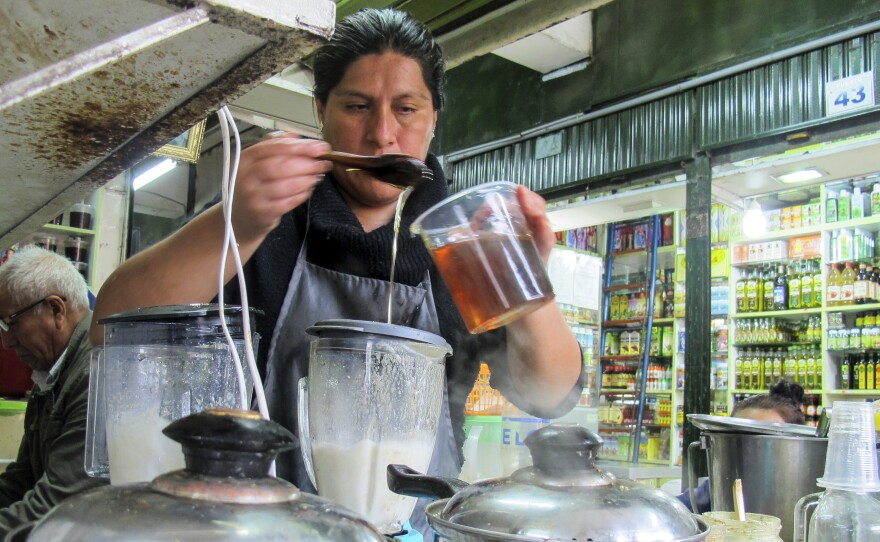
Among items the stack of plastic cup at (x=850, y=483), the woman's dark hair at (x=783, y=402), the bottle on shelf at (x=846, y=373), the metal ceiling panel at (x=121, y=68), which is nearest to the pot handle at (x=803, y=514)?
the stack of plastic cup at (x=850, y=483)

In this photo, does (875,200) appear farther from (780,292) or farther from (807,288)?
(780,292)

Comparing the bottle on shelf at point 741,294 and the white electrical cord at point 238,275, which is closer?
the white electrical cord at point 238,275

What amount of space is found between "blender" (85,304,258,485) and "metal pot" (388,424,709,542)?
0.30 meters

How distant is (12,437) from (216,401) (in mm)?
3685

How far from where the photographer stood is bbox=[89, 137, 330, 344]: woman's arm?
0.93m

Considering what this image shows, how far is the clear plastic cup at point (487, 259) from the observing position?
3.12 ft

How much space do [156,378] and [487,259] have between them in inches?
17.3

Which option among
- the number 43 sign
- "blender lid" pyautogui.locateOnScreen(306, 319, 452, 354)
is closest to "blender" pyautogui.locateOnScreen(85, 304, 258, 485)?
"blender lid" pyautogui.locateOnScreen(306, 319, 452, 354)

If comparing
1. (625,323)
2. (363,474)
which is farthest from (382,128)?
(625,323)

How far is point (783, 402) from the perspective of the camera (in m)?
2.97

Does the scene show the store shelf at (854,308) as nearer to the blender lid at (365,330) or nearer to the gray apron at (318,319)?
the gray apron at (318,319)

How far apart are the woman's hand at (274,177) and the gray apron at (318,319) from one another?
32 centimetres

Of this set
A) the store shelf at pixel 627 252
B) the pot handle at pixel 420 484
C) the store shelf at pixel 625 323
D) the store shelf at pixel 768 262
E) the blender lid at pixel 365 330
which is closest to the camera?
the pot handle at pixel 420 484

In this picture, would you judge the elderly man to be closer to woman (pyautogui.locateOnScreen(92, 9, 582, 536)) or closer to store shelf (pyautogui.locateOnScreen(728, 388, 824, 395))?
woman (pyautogui.locateOnScreen(92, 9, 582, 536))
